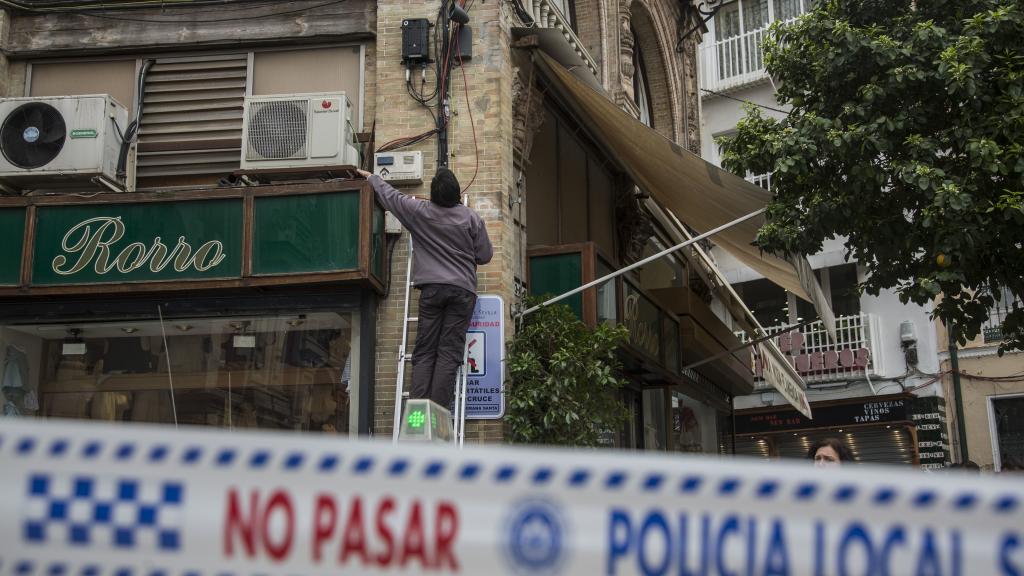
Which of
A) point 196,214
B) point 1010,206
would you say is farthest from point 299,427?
point 1010,206

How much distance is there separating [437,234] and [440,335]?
2.61 feet

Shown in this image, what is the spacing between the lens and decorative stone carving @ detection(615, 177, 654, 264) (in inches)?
610

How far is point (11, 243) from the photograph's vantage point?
31.4ft

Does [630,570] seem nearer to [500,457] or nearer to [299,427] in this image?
[500,457]

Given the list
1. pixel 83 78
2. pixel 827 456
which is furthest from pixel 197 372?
pixel 827 456

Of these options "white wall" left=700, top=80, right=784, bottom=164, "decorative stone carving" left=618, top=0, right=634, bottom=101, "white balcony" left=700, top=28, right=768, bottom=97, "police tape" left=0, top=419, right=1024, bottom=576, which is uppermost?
"white balcony" left=700, top=28, right=768, bottom=97

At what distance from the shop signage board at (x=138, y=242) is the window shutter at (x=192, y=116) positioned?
41.1 inches

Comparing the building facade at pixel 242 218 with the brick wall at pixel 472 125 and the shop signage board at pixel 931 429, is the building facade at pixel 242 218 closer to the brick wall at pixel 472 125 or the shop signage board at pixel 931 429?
the brick wall at pixel 472 125

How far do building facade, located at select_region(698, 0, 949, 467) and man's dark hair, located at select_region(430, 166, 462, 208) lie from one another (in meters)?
16.2

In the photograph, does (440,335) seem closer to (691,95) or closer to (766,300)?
(691,95)

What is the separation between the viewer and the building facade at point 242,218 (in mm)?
9383

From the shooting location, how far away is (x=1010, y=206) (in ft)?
29.7

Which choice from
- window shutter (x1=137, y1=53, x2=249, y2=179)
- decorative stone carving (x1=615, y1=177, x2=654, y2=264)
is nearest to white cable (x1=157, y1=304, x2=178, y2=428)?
window shutter (x1=137, y1=53, x2=249, y2=179)

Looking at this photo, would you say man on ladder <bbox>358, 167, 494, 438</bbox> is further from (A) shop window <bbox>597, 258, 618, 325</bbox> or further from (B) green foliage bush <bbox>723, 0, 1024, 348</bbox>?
(B) green foliage bush <bbox>723, 0, 1024, 348</bbox>
